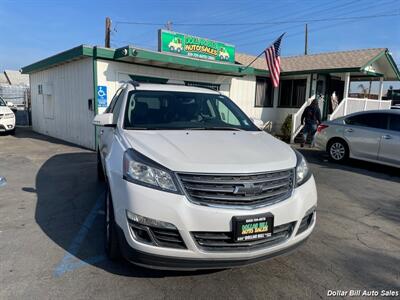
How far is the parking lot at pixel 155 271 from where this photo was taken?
2.81m

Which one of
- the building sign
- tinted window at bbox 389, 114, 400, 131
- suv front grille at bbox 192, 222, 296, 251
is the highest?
the building sign

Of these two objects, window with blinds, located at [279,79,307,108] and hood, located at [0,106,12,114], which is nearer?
hood, located at [0,106,12,114]

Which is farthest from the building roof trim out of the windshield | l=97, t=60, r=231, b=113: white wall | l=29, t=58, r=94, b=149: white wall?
the windshield

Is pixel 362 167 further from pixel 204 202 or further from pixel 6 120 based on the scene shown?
pixel 6 120

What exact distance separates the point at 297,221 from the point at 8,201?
4.68 meters

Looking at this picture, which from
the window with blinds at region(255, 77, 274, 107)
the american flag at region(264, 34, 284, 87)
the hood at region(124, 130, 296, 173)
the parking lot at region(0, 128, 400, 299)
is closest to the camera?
the hood at region(124, 130, 296, 173)

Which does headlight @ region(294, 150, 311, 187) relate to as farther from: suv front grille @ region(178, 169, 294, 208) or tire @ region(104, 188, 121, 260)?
tire @ region(104, 188, 121, 260)

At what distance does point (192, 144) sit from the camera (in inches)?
117

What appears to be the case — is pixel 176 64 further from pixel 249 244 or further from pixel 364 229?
pixel 249 244

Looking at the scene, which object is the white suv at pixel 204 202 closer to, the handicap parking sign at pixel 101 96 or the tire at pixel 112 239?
the tire at pixel 112 239

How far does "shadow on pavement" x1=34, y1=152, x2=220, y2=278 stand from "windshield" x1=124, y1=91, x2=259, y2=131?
1.46 meters

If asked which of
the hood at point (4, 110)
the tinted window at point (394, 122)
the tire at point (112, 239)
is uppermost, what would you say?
the tinted window at point (394, 122)

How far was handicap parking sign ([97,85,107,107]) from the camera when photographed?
10164 mm

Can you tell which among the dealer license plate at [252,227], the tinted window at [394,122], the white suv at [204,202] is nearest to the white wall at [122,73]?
the tinted window at [394,122]
